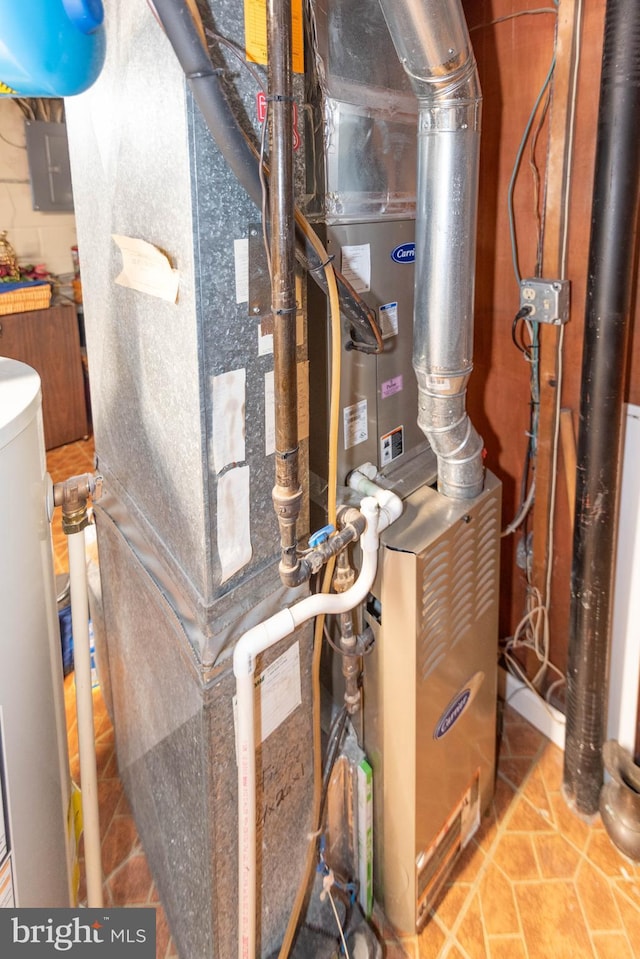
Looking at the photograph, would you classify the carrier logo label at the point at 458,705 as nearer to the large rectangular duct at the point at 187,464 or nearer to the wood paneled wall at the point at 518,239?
the large rectangular duct at the point at 187,464

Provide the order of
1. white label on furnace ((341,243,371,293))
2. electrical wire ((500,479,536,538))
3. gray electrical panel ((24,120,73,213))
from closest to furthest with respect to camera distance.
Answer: white label on furnace ((341,243,371,293))
electrical wire ((500,479,536,538))
gray electrical panel ((24,120,73,213))

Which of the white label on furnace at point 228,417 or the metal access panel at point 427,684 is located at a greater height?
the white label on furnace at point 228,417

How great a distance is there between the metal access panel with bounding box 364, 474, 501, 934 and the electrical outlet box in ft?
1.60

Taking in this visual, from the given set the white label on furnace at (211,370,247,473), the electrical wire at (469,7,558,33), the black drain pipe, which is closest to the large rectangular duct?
the white label on furnace at (211,370,247,473)

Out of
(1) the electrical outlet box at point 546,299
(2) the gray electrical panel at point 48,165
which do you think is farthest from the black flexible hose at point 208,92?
(2) the gray electrical panel at point 48,165

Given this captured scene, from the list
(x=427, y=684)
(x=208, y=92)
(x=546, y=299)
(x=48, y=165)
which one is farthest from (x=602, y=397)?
(x=48, y=165)

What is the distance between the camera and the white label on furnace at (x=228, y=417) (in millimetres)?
950

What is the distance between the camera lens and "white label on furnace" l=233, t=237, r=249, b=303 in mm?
910

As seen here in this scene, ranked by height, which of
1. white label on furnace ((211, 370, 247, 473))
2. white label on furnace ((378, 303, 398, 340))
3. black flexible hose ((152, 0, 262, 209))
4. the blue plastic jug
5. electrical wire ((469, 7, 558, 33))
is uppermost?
electrical wire ((469, 7, 558, 33))

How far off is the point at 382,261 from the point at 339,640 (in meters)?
0.78

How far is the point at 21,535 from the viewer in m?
1.02

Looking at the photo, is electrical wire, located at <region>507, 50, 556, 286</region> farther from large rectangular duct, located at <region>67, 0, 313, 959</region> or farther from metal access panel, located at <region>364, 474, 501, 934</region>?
large rectangular duct, located at <region>67, 0, 313, 959</region>

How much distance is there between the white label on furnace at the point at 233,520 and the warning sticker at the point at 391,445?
0.45 metres

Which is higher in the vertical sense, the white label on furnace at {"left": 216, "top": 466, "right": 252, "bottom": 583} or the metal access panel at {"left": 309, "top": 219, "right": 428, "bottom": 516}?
the metal access panel at {"left": 309, "top": 219, "right": 428, "bottom": 516}
